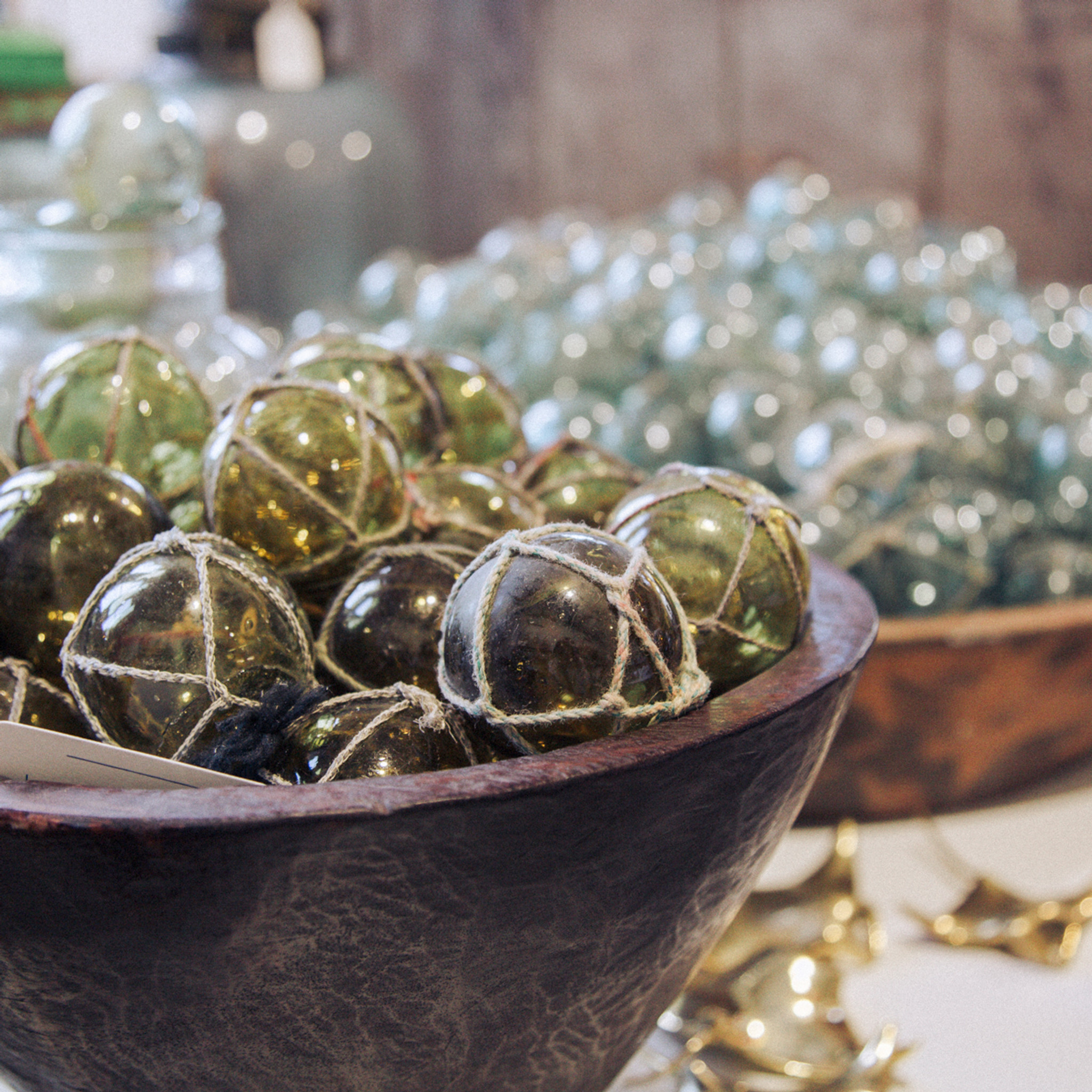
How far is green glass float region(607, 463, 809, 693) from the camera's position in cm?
36

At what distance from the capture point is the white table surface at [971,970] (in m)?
0.47

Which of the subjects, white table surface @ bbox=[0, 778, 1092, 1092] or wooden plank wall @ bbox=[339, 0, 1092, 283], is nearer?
white table surface @ bbox=[0, 778, 1092, 1092]

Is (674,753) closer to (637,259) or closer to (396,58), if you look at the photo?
→ (637,259)

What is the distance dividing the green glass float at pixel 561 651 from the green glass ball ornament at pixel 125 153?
512 mm

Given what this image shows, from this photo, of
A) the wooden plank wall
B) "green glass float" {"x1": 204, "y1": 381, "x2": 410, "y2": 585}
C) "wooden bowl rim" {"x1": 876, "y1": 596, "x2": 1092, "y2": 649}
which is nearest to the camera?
"green glass float" {"x1": 204, "y1": 381, "x2": 410, "y2": 585}

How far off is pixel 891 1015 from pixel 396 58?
1641 millimetres

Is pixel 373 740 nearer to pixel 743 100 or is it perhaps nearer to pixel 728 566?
pixel 728 566

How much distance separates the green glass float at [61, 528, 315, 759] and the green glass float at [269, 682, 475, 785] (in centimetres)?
2

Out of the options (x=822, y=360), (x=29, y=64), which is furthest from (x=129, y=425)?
(x=29, y=64)

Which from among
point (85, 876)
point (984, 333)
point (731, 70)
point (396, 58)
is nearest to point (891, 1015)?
point (85, 876)

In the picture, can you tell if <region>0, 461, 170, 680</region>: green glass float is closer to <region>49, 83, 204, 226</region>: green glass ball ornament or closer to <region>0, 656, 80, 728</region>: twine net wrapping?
<region>0, 656, 80, 728</region>: twine net wrapping

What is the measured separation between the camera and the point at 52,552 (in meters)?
0.35

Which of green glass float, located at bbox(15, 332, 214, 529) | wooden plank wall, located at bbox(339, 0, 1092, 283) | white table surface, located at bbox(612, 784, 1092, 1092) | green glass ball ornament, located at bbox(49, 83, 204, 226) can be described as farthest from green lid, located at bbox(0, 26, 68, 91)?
white table surface, located at bbox(612, 784, 1092, 1092)

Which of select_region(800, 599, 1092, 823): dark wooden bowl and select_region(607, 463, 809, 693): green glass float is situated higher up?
select_region(607, 463, 809, 693): green glass float
